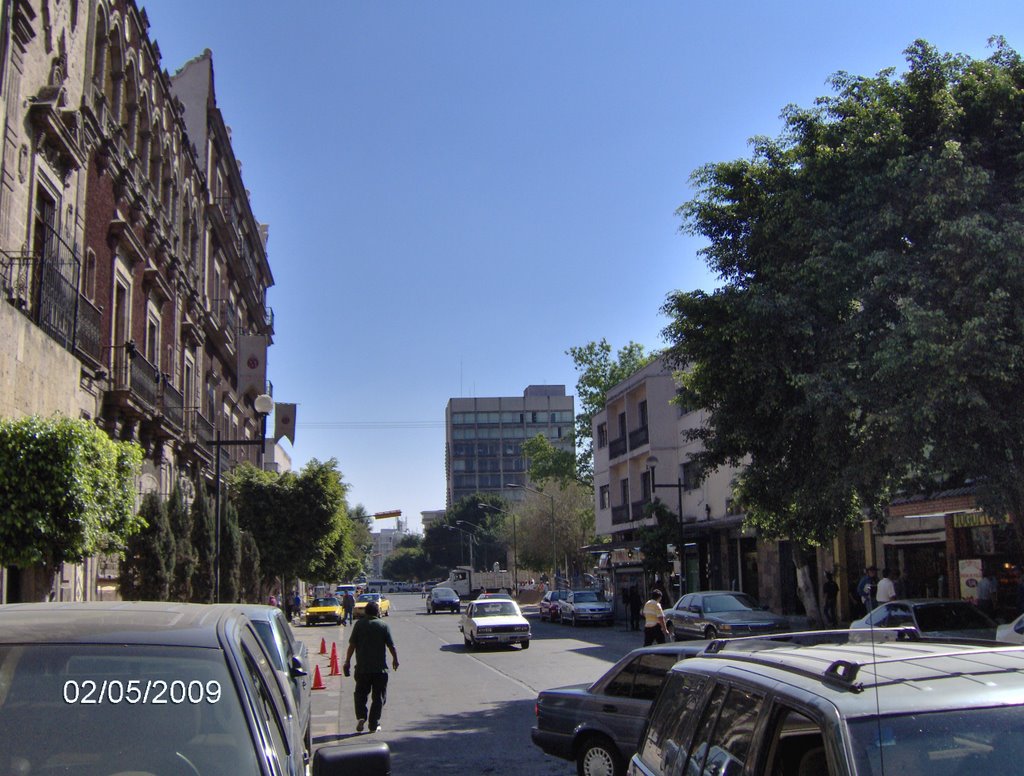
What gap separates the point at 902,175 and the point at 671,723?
43.6ft

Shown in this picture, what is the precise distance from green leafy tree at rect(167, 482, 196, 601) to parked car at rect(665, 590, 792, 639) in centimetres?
1138

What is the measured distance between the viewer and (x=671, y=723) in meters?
4.65

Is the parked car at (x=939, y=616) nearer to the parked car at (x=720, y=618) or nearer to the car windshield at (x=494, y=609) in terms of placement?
the parked car at (x=720, y=618)

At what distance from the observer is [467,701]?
1700 centimetres

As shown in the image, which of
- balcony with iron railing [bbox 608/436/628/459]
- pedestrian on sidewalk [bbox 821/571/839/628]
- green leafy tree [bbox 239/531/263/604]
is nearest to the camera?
green leafy tree [bbox 239/531/263/604]

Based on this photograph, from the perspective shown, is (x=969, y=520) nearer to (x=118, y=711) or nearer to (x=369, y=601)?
(x=369, y=601)

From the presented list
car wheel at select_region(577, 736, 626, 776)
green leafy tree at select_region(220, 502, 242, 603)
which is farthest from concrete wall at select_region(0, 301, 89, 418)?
car wheel at select_region(577, 736, 626, 776)

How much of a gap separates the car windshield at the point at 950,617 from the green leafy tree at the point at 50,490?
42.3 feet

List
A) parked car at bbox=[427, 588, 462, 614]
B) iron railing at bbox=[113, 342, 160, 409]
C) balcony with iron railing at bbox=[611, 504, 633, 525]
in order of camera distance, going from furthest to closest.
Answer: parked car at bbox=[427, 588, 462, 614] < balcony with iron railing at bbox=[611, 504, 633, 525] < iron railing at bbox=[113, 342, 160, 409]

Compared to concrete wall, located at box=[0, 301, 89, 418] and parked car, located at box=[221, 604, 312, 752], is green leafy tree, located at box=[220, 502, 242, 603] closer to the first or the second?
concrete wall, located at box=[0, 301, 89, 418]

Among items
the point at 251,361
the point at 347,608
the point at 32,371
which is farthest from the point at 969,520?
the point at 251,361

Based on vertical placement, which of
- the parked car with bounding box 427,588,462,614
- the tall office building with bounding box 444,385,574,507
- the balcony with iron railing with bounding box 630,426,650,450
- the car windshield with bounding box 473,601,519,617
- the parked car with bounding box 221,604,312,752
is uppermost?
the tall office building with bounding box 444,385,574,507

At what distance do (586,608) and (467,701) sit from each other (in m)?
24.9

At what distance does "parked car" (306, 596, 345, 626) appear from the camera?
4600 centimetres
